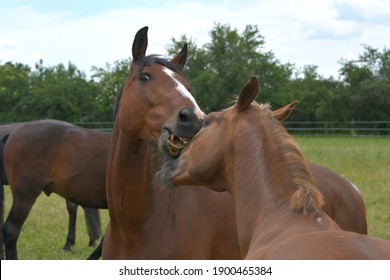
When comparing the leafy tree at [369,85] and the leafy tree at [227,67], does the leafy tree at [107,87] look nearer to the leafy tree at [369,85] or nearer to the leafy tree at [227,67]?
the leafy tree at [227,67]

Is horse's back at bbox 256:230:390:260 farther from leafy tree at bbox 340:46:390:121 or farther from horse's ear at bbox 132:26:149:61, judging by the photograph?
leafy tree at bbox 340:46:390:121

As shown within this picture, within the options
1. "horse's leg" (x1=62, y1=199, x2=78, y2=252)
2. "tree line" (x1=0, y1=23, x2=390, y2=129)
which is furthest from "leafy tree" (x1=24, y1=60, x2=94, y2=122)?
"horse's leg" (x1=62, y1=199, x2=78, y2=252)

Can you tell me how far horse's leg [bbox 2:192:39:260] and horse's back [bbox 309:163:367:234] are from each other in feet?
10.8

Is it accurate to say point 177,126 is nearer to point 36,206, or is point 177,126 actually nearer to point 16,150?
point 16,150

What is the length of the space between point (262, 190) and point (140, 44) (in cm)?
176

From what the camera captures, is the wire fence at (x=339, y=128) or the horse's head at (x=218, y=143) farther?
the wire fence at (x=339, y=128)

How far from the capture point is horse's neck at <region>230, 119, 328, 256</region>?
294cm

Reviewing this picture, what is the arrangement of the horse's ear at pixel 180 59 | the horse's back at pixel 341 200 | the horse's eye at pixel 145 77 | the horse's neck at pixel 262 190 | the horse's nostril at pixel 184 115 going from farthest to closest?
the horse's back at pixel 341 200, the horse's ear at pixel 180 59, the horse's eye at pixel 145 77, the horse's nostril at pixel 184 115, the horse's neck at pixel 262 190

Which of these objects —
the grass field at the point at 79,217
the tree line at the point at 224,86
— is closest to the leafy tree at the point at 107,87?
the tree line at the point at 224,86

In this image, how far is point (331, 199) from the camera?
16.1ft

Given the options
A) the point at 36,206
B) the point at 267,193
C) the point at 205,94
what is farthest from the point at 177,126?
the point at 205,94

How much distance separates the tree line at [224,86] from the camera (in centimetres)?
3606

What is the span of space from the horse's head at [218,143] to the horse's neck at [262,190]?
89mm

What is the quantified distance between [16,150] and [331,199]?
373 centimetres
